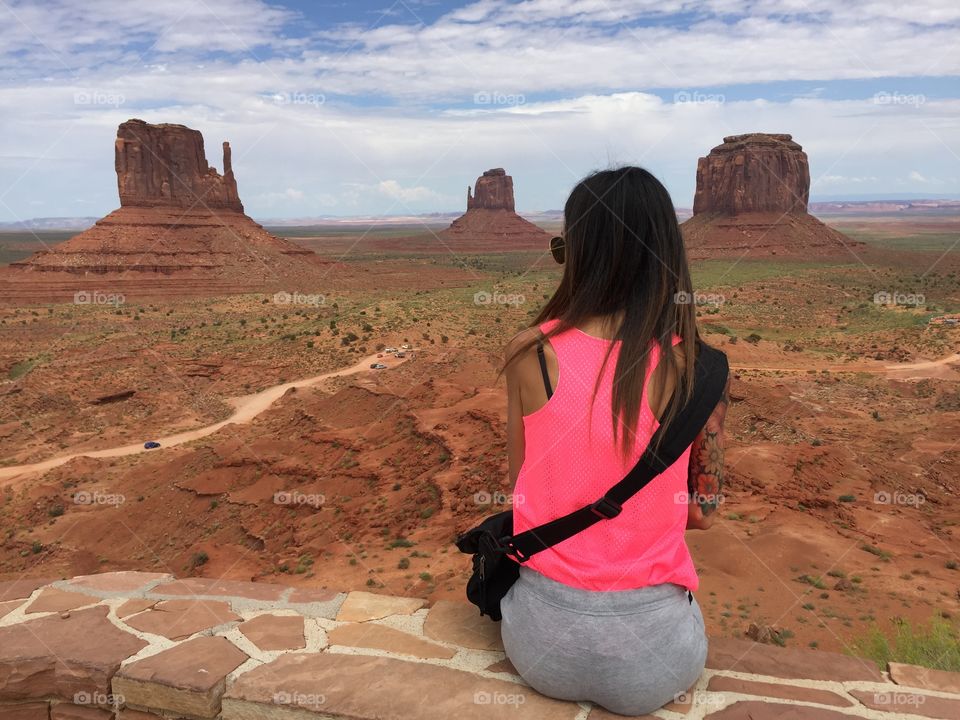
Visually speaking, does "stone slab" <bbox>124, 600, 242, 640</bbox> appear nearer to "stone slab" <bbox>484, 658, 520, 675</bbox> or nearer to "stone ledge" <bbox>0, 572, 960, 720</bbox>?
"stone ledge" <bbox>0, 572, 960, 720</bbox>

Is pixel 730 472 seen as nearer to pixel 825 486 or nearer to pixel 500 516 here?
pixel 825 486

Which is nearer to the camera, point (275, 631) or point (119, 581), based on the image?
point (275, 631)

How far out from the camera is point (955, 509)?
8.30 metres

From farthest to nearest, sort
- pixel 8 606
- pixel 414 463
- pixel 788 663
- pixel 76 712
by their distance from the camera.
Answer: pixel 414 463 < pixel 8 606 < pixel 76 712 < pixel 788 663

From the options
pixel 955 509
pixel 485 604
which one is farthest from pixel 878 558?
pixel 485 604

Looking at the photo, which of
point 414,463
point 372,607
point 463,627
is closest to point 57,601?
point 372,607

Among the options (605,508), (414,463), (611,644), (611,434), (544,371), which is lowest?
(414,463)

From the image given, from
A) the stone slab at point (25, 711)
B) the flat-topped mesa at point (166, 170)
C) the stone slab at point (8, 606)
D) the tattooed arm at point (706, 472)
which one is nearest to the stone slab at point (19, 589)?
the stone slab at point (8, 606)

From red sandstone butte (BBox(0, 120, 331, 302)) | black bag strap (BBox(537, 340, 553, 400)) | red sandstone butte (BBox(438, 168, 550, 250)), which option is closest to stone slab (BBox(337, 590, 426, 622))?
black bag strap (BBox(537, 340, 553, 400))

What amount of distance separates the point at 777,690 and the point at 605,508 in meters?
1.15

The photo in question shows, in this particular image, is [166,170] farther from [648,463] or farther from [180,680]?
[648,463]

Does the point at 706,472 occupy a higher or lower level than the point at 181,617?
higher

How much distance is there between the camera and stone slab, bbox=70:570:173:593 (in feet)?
A: 13.0

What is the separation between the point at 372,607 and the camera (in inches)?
142
